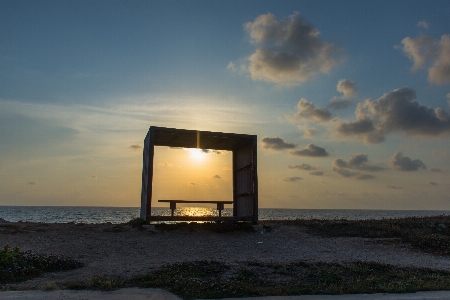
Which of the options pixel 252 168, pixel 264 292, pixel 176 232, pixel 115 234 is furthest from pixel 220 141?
pixel 264 292

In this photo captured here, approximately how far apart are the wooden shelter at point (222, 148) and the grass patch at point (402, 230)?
3267mm

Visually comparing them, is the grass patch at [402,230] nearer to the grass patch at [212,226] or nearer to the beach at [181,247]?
the beach at [181,247]

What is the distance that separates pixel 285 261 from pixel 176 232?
6.96 m

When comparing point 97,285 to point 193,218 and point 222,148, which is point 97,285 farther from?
point 222,148

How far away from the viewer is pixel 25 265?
10.7 metres

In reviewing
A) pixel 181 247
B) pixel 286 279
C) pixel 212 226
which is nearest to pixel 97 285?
pixel 286 279

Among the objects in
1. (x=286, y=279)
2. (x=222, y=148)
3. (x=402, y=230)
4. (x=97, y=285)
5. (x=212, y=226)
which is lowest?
(x=286, y=279)

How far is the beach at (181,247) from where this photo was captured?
1252 centimetres

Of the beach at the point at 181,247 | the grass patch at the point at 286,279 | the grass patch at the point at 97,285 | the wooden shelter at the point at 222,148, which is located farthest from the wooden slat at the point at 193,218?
the grass patch at the point at 97,285

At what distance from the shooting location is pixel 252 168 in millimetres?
20656

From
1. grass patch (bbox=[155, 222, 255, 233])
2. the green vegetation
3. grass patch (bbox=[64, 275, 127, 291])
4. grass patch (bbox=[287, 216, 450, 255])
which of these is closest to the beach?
grass patch (bbox=[155, 222, 255, 233])

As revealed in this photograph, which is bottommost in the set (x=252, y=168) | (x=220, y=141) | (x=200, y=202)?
(x=200, y=202)

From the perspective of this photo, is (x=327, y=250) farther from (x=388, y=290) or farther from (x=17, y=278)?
(x=17, y=278)

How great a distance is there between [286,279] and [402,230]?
42.0 ft
